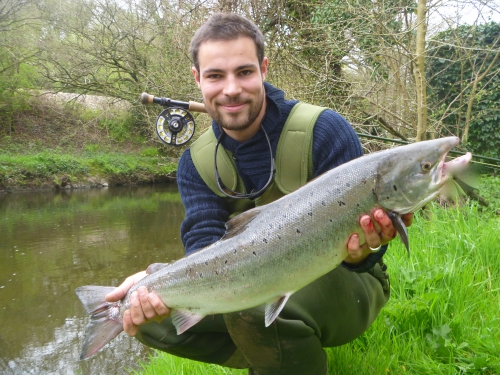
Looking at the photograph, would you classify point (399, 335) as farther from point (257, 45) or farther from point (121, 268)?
point (121, 268)

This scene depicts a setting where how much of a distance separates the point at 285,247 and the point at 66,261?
840 cm

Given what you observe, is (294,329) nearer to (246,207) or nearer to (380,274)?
(380,274)

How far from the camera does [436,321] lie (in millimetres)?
2635

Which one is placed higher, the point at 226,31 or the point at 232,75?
the point at 226,31

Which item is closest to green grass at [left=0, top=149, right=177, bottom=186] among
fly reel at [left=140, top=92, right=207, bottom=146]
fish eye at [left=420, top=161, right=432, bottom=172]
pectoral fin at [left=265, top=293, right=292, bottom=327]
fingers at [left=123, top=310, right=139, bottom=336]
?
fly reel at [left=140, top=92, right=207, bottom=146]

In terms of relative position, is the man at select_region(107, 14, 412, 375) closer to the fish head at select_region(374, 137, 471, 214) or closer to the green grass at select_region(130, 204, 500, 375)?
the fish head at select_region(374, 137, 471, 214)

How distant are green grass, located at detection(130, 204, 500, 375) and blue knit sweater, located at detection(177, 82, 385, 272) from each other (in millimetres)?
959

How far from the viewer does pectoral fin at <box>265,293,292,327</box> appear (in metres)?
1.96

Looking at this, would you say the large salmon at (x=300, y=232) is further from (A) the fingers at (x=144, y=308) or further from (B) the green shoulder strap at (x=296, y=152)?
(B) the green shoulder strap at (x=296, y=152)

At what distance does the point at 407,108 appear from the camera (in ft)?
22.5

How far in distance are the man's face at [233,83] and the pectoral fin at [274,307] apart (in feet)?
3.65

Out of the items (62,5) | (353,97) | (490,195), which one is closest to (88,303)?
(490,195)

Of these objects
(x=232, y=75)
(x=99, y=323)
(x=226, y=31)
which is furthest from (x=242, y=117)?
(x=99, y=323)

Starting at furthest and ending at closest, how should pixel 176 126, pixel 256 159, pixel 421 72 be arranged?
pixel 421 72 → pixel 176 126 → pixel 256 159
